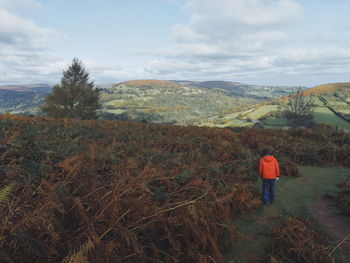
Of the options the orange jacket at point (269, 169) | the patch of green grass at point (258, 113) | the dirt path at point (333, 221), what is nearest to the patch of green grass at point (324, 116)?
the patch of green grass at point (258, 113)

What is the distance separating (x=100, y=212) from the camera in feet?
9.55

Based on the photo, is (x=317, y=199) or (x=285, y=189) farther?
(x=285, y=189)

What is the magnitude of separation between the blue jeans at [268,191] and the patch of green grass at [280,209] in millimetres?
184

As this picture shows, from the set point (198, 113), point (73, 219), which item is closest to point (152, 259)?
point (73, 219)

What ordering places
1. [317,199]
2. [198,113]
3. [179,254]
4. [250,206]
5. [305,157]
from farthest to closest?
1. [198,113]
2. [305,157]
3. [317,199]
4. [250,206]
5. [179,254]

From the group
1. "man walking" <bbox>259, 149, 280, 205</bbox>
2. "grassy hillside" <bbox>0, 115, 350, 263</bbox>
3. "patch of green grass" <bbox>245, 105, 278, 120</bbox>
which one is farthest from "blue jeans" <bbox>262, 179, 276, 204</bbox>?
"patch of green grass" <bbox>245, 105, 278, 120</bbox>

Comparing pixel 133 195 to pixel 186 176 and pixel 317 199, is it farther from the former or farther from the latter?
pixel 317 199

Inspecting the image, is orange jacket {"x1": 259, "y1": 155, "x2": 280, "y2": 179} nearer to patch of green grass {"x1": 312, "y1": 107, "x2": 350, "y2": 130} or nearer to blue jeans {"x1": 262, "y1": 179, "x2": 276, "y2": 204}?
blue jeans {"x1": 262, "y1": 179, "x2": 276, "y2": 204}

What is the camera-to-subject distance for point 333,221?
18.3 ft

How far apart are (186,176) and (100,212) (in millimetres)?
1946

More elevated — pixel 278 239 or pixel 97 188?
pixel 97 188

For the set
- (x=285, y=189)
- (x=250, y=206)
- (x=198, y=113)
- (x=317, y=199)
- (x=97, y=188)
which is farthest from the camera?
(x=198, y=113)

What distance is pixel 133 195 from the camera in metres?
3.24

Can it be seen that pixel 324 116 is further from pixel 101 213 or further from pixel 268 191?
pixel 101 213
